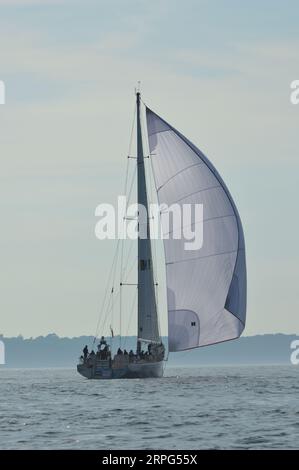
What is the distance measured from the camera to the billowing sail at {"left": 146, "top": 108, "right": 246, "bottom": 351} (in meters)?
69.2

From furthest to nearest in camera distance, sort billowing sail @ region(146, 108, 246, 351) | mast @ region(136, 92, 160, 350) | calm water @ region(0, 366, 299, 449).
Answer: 1. mast @ region(136, 92, 160, 350)
2. billowing sail @ region(146, 108, 246, 351)
3. calm water @ region(0, 366, 299, 449)

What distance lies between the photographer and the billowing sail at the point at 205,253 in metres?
69.2

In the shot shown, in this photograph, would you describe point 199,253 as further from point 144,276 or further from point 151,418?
point 151,418

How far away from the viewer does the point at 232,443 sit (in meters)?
36.9

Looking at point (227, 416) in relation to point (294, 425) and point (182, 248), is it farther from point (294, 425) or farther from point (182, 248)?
point (182, 248)

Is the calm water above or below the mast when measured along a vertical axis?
below

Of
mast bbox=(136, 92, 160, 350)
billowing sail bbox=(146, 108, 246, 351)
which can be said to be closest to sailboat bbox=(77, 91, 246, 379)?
billowing sail bbox=(146, 108, 246, 351)

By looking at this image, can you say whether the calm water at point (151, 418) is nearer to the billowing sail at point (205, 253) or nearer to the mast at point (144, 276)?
the billowing sail at point (205, 253)

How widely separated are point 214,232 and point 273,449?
113 ft

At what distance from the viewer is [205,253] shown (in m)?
69.2

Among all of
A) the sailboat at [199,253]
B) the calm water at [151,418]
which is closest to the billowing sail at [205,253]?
the sailboat at [199,253]

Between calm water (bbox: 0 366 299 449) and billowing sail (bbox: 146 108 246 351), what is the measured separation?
4.78 metres

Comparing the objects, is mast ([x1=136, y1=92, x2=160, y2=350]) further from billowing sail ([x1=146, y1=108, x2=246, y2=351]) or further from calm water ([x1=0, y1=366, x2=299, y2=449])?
calm water ([x1=0, y1=366, x2=299, y2=449])
